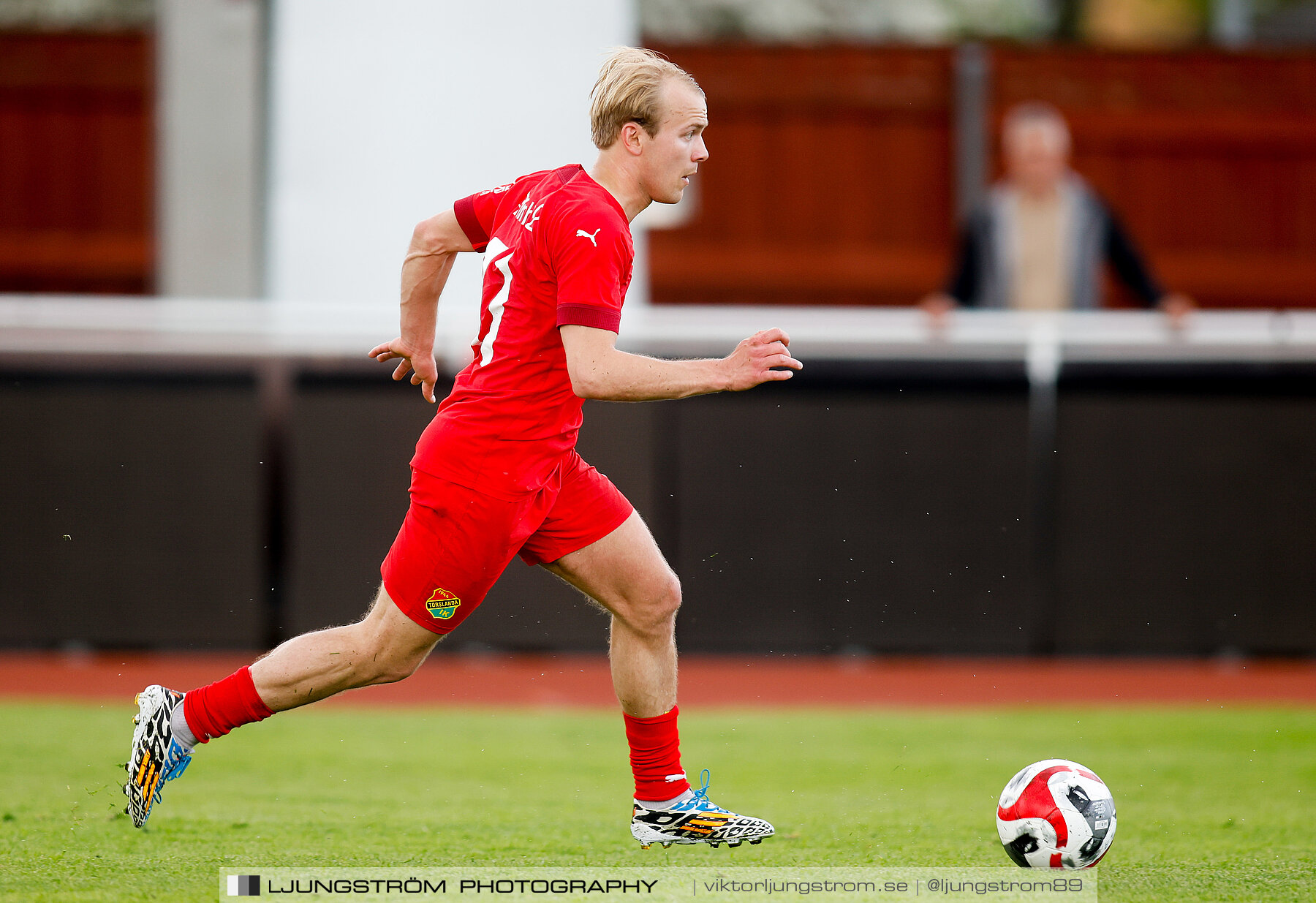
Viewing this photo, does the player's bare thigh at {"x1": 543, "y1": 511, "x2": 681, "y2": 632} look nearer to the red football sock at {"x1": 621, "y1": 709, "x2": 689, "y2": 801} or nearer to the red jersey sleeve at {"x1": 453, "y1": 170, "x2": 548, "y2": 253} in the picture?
the red football sock at {"x1": 621, "y1": 709, "x2": 689, "y2": 801}

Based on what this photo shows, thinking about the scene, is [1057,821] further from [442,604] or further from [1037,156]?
[1037,156]

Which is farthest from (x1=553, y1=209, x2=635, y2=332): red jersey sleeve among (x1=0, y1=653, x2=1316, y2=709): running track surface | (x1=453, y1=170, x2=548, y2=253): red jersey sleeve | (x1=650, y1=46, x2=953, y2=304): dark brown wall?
(x1=650, y1=46, x2=953, y2=304): dark brown wall

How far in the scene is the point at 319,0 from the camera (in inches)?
365

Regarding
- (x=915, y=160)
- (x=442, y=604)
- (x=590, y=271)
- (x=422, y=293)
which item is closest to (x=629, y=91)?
(x=590, y=271)

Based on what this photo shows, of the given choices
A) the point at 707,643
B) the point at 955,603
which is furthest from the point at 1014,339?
the point at 707,643

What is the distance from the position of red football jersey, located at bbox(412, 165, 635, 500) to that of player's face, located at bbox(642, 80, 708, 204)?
0.45 feet

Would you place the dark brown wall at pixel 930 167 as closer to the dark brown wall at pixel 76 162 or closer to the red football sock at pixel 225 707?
the dark brown wall at pixel 76 162

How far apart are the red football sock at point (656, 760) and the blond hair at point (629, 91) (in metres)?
1.50

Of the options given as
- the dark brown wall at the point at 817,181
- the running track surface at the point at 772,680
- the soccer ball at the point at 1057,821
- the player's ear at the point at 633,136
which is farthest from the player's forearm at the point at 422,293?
the dark brown wall at the point at 817,181

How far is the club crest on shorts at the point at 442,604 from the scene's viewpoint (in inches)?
146

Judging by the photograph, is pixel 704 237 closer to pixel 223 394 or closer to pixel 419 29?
pixel 419 29

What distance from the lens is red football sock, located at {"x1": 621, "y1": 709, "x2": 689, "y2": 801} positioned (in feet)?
13.5

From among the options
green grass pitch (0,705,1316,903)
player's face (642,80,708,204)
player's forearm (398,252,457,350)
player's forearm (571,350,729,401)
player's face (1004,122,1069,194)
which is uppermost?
player's face (1004,122,1069,194)

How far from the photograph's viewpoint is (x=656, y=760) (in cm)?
412
